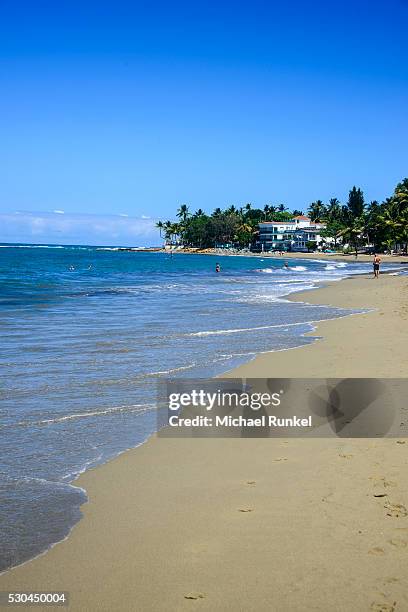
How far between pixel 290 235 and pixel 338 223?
13.2 meters

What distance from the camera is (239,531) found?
4.67m

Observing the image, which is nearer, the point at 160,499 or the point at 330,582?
the point at 330,582

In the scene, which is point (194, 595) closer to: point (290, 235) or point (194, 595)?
point (194, 595)

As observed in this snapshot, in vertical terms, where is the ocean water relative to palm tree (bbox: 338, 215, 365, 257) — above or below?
below

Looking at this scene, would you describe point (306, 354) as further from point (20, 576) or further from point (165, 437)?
point (20, 576)

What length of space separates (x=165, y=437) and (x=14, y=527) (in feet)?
8.75

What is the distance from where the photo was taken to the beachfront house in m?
160

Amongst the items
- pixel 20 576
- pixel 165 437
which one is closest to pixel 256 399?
pixel 165 437

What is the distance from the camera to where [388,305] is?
83.2 feet

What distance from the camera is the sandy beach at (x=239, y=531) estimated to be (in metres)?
3.86

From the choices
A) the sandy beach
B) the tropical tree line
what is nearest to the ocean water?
the sandy beach

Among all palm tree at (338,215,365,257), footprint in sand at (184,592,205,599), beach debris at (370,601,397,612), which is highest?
palm tree at (338,215,365,257)

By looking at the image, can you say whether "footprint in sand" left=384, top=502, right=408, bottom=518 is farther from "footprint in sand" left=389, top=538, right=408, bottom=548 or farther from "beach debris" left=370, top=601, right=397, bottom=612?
"beach debris" left=370, top=601, right=397, bottom=612

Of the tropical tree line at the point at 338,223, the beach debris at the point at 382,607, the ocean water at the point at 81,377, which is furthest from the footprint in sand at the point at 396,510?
the tropical tree line at the point at 338,223
